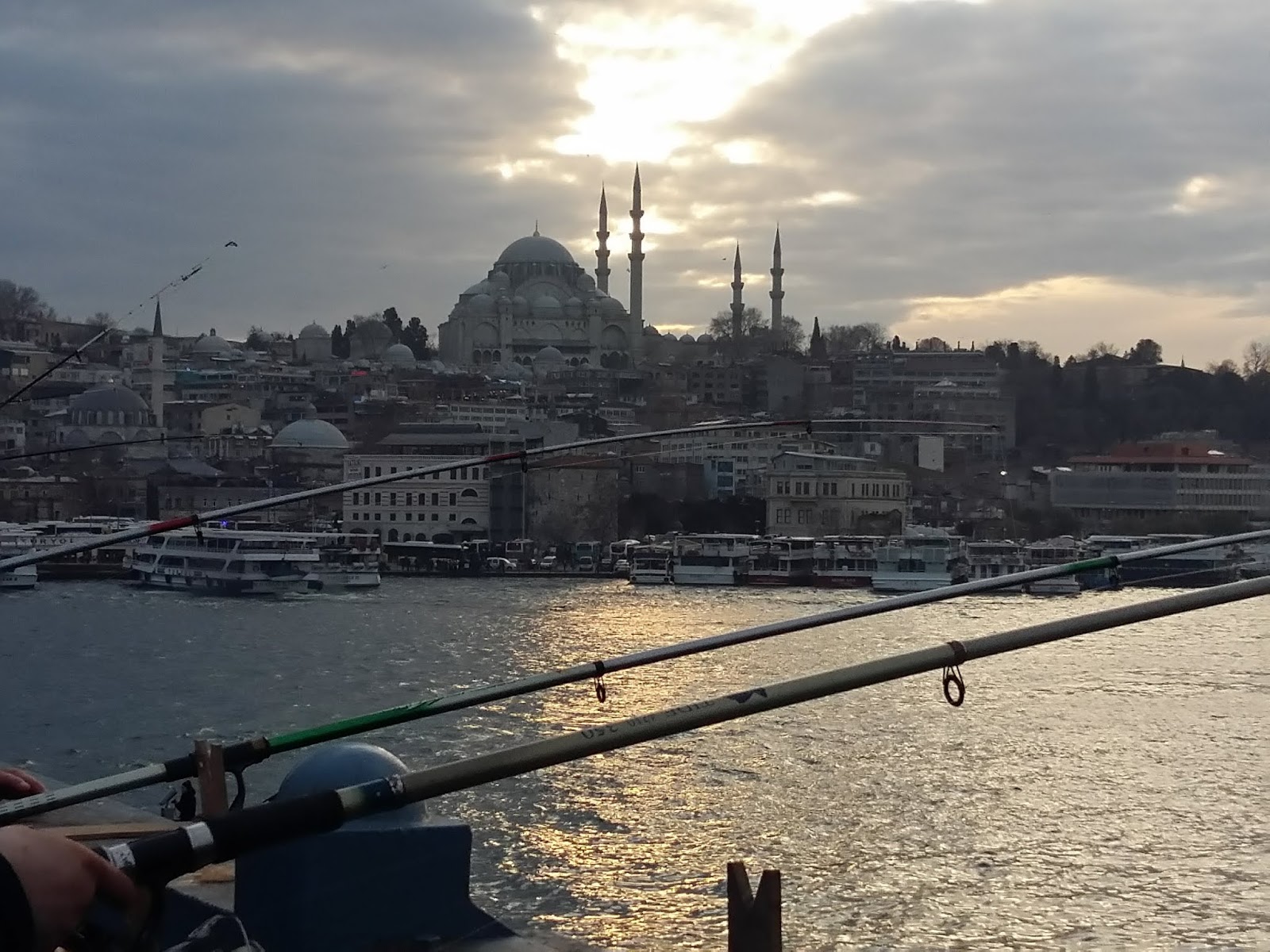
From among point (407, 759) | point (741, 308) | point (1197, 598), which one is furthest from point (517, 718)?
point (741, 308)

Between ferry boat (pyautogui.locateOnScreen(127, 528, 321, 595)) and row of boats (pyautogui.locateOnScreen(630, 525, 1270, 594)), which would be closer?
ferry boat (pyautogui.locateOnScreen(127, 528, 321, 595))

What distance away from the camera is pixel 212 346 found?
166 feet

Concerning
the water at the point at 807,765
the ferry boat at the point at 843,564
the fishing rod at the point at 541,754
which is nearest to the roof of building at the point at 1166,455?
the ferry boat at the point at 843,564

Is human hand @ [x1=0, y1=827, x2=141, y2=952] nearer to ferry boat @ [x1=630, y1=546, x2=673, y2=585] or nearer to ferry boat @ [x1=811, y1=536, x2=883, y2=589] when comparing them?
ferry boat @ [x1=811, y1=536, x2=883, y2=589]

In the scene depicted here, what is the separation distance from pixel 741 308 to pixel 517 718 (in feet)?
148

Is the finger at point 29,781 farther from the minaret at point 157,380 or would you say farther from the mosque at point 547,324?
the mosque at point 547,324

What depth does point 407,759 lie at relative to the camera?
6641 mm

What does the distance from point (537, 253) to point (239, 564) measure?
109ft

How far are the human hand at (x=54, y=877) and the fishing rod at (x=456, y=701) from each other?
14.1 inches

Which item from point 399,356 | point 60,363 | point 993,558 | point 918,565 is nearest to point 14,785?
point 60,363

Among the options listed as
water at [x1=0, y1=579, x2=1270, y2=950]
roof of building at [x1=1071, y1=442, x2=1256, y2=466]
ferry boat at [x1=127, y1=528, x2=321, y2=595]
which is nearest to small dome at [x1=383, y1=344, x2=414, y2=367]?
roof of building at [x1=1071, y1=442, x2=1256, y2=466]

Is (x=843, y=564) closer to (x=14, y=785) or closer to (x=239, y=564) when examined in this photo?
(x=239, y=564)

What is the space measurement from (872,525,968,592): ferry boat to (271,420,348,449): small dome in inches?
550

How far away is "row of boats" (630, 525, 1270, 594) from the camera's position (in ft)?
69.4
